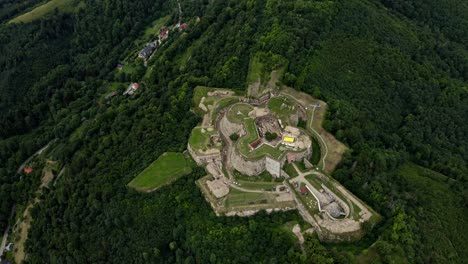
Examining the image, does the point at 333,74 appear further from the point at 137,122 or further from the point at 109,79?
the point at 109,79

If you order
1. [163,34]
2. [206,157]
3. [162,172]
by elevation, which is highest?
[206,157]

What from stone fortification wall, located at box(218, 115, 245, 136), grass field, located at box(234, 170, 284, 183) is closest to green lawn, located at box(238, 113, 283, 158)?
stone fortification wall, located at box(218, 115, 245, 136)

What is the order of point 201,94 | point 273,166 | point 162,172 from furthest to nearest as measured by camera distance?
point 201,94
point 162,172
point 273,166

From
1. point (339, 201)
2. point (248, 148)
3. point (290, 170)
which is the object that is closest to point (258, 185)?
point (290, 170)

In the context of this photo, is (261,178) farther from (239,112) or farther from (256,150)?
(239,112)

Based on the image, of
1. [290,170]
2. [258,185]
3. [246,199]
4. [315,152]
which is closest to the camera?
Result: [246,199]

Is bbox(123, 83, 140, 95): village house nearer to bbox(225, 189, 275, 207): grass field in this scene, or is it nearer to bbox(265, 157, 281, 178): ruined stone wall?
bbox(265, 157, 281, 178): ruined stone wall

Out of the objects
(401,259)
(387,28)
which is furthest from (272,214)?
(387,28)

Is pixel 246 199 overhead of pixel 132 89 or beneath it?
overhead

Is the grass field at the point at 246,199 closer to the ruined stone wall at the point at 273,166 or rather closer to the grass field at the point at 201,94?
the ruined stone wall at the point at 273,166
